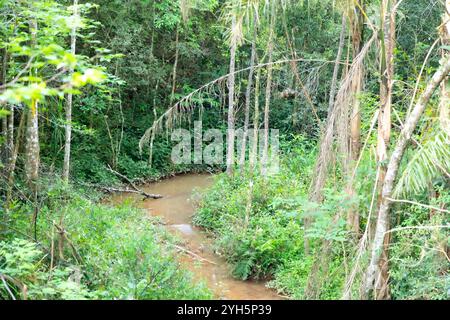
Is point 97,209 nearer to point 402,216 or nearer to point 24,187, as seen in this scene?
point 24,187

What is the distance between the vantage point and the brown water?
29.0ft

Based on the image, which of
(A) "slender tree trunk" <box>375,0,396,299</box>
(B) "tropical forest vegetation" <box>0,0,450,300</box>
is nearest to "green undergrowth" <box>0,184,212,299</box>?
(B) "tropical forest vegetation" <box>0,0,450,300</box>

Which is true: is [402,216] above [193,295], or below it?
above

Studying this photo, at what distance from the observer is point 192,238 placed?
37.3 ft

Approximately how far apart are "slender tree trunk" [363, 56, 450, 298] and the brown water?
2978 millimetres

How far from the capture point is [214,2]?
610 inches

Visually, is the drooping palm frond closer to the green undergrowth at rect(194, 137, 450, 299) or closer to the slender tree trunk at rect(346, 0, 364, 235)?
the green undergrowth at rect(194, 137, 450, 299)

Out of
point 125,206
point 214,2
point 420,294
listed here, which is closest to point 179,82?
point 214,2

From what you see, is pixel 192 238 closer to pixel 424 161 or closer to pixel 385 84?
pixel 385 84

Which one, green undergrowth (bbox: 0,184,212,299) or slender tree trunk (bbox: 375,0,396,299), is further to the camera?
slender tree trunk (bbox: 375,0,396,299)

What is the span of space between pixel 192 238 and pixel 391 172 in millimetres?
6532

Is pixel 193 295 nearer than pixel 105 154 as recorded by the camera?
Yes
